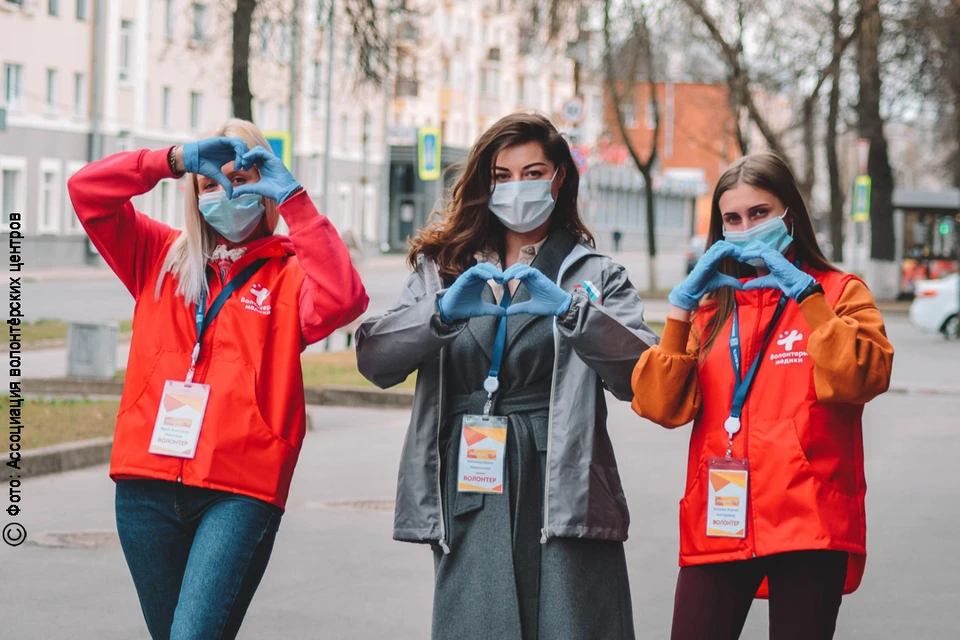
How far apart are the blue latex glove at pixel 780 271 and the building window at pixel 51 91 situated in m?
42.1

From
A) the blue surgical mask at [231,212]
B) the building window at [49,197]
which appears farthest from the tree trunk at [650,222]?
the blue surgical mask at [231,212]

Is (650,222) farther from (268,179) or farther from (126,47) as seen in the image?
(268,179)

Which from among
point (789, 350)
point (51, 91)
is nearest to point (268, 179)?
point (789, 350)

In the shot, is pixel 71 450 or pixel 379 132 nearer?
pixel 71 450

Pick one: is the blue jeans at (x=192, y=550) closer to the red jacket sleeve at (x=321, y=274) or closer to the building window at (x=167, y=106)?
the red jacket sleeve at (x=321, y=274)

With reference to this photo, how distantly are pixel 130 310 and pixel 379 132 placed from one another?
4145cm

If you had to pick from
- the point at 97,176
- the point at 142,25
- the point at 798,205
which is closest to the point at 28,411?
the point at 97,176

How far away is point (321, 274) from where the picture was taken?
4008mm

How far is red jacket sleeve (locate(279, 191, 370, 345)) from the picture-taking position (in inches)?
157

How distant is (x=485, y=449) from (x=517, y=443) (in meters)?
0.09

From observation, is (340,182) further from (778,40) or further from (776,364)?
(776,364)

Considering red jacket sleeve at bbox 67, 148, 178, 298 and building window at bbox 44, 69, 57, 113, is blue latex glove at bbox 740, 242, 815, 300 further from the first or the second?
building window at bbox 44, 69, 57, 113

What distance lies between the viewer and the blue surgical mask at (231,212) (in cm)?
409

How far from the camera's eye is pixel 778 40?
32.7 metres
